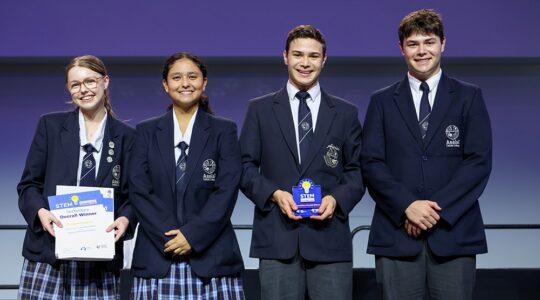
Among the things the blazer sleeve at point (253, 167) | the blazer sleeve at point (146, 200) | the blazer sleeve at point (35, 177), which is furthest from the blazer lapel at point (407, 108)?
the blazer sleeve at point (35, 177)

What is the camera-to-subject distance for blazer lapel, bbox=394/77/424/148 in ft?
10.9

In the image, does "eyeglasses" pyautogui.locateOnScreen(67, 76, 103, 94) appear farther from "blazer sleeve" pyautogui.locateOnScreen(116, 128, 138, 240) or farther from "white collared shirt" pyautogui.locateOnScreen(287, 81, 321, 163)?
"white collared shirt" pyautogui.locateOnScreen(287, 81, 321, 163)

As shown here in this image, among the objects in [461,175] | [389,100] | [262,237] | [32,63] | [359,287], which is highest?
[32,63]

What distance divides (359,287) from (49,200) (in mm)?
1831

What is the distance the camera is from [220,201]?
327 centimetres

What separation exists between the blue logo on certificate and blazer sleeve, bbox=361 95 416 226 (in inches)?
11.3

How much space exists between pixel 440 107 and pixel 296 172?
2.29ft

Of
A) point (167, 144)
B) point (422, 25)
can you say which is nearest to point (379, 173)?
point (422, 25)

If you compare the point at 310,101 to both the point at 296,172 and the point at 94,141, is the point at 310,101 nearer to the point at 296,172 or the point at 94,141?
the point at 296,172

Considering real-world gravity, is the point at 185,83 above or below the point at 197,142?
above

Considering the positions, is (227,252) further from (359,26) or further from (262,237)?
(359,26)

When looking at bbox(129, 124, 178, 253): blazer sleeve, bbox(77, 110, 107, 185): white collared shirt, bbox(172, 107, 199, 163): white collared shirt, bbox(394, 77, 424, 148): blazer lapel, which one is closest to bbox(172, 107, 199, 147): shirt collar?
bbox(172, 107, 199, 163): white collared shirt

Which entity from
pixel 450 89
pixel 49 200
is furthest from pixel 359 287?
pixel 49 200

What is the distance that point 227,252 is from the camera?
3271mm
